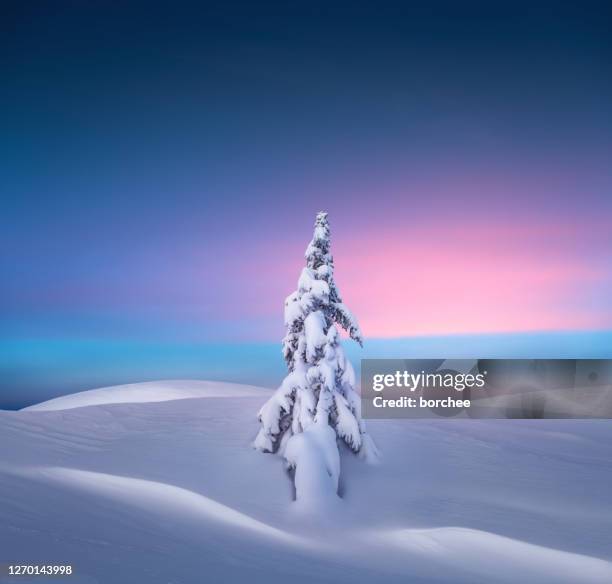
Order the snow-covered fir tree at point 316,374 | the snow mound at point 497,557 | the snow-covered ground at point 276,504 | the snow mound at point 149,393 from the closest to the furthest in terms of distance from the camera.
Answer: the snow-covered ground at point 276,504 → the snow mound at point 497,557 → the snow-covered fir tree at point 316,374 → the snow mound at point 149,393

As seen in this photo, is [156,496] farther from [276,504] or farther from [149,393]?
[149,393]

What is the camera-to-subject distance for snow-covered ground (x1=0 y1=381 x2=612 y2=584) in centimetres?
863

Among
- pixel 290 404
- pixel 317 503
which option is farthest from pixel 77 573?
pixel 290 404

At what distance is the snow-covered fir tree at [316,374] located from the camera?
1714 centimetres

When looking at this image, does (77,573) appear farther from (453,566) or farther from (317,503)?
(317,503)

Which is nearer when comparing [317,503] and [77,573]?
[77,573]

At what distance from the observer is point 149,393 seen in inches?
1558

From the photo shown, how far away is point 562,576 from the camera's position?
1073cm

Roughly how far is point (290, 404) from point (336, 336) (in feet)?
9.30
